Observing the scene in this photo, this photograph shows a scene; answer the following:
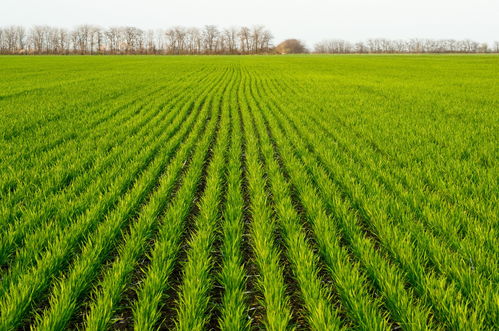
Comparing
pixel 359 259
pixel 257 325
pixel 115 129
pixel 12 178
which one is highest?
pixel 115 129

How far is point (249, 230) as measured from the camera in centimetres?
394

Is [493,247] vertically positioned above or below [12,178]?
below

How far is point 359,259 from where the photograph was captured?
3.09 meters

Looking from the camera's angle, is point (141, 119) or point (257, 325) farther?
point (141, 119)

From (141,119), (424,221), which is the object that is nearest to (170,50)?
A: (141,119)

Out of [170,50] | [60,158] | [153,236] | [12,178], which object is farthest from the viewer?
[170,50]

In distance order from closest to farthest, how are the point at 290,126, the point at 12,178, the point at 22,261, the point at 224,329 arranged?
the point at 224,329
the point at 22,261
the point at 12,178
the point at 290,126

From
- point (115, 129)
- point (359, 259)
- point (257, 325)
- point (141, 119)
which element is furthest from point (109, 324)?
point (141, 119)

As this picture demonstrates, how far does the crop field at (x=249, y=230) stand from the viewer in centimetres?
241

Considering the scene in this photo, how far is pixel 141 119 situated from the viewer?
1055cm

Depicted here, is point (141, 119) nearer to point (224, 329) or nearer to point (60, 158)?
point (60, 158)

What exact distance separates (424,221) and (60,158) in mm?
6717

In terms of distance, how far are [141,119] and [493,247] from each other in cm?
1010

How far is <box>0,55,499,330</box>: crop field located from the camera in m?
2.41
